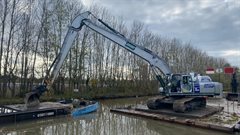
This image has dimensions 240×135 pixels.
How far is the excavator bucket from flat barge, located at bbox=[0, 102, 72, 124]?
33 centimetres

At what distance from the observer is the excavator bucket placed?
13844 mm

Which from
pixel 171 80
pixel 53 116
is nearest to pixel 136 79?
pixel 171 80

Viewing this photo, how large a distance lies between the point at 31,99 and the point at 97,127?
460 cm

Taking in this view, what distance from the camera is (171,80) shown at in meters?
16.0

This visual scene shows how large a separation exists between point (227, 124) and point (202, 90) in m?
4.00

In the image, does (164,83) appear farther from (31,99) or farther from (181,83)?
(31,99)

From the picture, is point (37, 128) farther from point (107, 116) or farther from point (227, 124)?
point (227, 124)

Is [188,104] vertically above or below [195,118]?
above

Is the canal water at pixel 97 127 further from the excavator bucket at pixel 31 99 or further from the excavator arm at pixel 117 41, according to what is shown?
the excavator arm at pixel 117 41

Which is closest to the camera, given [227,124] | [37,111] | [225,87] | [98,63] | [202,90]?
[227,124]

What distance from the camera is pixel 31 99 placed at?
14.3 metres

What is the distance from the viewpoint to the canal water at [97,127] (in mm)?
11062


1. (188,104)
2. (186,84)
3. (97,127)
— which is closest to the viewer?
(97,127)

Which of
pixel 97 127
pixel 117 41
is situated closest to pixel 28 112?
pixel 97 127
